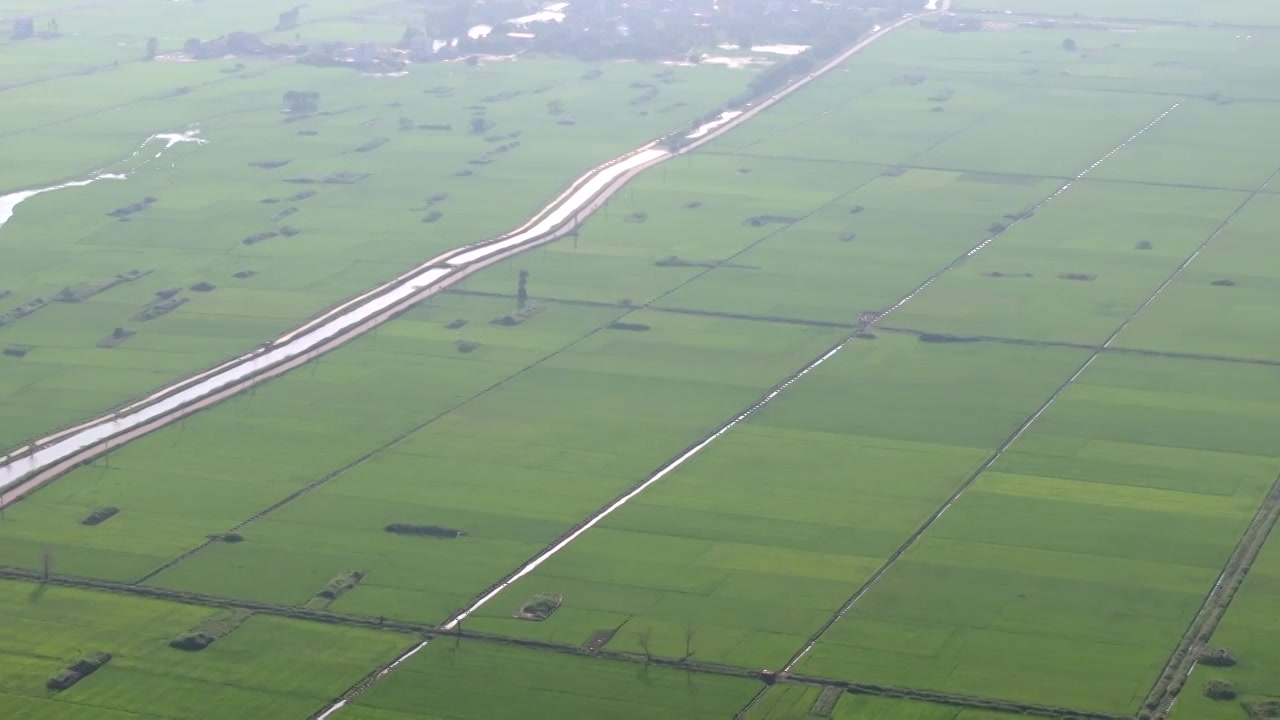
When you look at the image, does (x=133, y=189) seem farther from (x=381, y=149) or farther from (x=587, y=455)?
(x=587, y=455)

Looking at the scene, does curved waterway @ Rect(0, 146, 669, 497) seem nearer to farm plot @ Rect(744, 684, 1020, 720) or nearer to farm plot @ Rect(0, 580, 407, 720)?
farm plot @ Rect(0, 580, 407, 720)

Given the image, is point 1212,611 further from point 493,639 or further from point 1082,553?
point 493,639

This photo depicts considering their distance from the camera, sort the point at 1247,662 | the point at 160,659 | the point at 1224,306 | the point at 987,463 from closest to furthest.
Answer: the point at 1247,662, the point at 160,659, the point at 987,463, the point at 1224,306

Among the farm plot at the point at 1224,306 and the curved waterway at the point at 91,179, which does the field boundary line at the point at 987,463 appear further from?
the curved waterway at the point at 91,179

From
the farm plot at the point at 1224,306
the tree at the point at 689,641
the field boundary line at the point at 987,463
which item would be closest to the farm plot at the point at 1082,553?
the field boundary line at the point at 987,463

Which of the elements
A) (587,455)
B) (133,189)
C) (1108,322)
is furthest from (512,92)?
(587,455)

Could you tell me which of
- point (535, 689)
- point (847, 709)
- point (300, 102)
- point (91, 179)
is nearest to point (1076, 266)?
point (847, 709)
